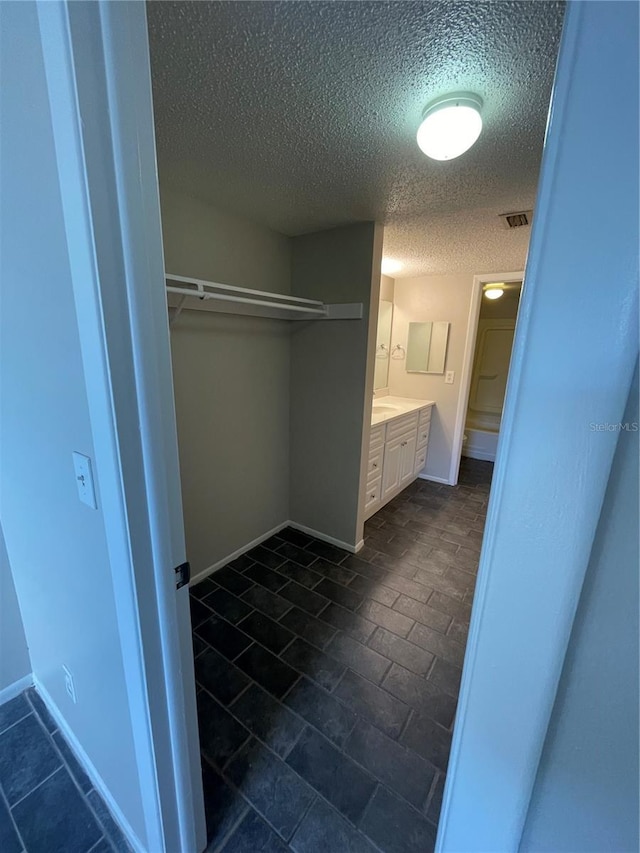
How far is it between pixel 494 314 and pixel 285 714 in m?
5.63

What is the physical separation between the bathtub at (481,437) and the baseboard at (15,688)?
5272mm

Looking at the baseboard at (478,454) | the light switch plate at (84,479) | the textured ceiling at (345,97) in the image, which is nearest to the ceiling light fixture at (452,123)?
the textured ceiling at (345,97)

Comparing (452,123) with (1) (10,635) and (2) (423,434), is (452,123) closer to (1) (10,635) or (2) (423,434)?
(1) (10,635)

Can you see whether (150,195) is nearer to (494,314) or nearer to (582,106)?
(582,106)

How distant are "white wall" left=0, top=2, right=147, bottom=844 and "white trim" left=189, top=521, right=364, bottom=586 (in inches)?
41.0

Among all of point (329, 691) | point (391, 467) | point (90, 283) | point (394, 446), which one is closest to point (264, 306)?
point (90, 283)

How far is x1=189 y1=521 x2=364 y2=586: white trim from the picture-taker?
93.7 inches

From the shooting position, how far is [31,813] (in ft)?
3.82

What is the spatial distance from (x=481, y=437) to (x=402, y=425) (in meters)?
2.40

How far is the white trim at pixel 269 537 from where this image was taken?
2380mm

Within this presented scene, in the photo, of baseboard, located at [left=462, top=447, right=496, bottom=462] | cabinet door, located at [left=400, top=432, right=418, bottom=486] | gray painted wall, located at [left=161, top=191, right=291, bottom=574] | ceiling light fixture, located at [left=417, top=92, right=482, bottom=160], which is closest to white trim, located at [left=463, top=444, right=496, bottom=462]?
baseboard, located at [left=462, top=447, right=496, bottom=462]

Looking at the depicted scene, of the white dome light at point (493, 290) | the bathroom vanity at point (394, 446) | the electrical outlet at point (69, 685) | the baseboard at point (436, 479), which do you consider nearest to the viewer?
the electrical outlet at point (69, 685)

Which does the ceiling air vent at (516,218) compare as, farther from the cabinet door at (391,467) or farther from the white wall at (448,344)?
the cabinet door at (391,467)

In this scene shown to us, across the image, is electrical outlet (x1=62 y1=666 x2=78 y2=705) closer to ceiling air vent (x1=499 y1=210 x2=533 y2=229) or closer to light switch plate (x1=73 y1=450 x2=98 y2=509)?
light switch plate (x1=73 y1=450 x2=98 y2=509)
